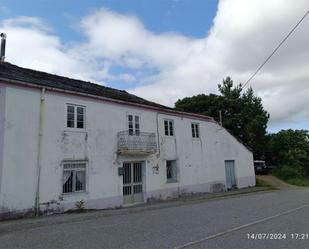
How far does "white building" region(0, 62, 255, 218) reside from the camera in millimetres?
13250

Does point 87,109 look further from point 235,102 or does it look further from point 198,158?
point 235,102

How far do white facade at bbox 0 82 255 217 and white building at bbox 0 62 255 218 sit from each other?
0.04 meters

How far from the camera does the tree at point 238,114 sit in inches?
1549

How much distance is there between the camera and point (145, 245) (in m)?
7.57

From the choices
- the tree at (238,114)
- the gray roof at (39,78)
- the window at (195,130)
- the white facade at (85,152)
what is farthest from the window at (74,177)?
the tree at (238,114)

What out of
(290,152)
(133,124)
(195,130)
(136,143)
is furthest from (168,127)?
(290,152)

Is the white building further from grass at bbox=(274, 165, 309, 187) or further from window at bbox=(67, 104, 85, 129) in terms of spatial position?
grass at bbox=(274, 165, 309, 187)

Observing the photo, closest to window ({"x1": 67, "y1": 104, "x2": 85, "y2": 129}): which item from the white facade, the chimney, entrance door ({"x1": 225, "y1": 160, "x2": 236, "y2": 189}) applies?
the white facade

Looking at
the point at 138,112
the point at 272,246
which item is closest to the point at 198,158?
the point at 138,112

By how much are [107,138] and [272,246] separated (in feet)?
36.6

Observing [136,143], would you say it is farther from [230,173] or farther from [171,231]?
[230,173]

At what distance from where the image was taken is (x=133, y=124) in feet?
61.6

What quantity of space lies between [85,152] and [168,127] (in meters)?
7.00

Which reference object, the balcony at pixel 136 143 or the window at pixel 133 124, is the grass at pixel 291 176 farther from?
the window at pixel 133 124
